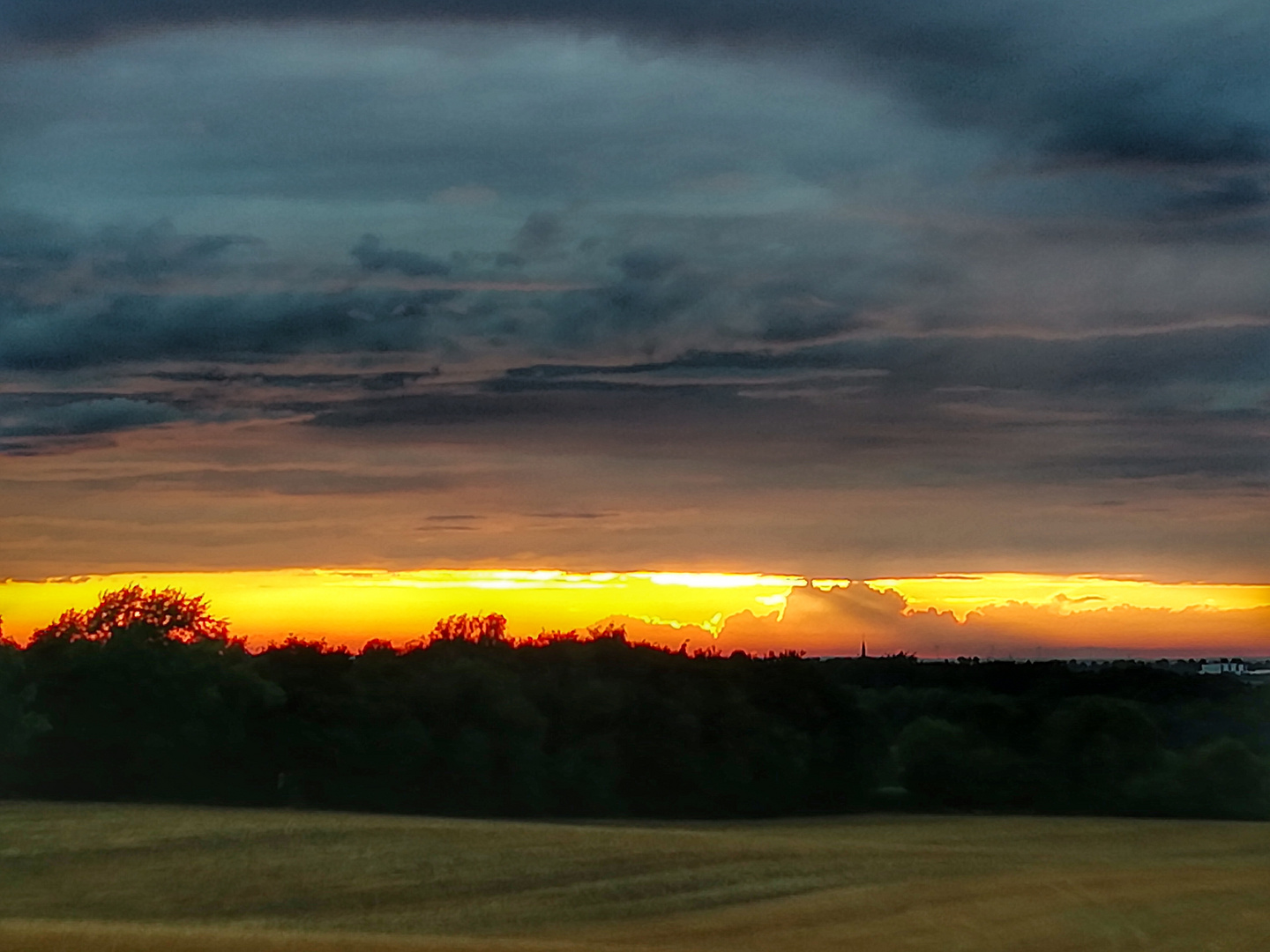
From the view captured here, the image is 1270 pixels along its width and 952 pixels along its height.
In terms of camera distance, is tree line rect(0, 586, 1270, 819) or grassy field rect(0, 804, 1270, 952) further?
tree line rect(0, 586, 1270, 819)


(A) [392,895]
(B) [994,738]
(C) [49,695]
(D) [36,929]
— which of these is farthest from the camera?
(B) [994,738]

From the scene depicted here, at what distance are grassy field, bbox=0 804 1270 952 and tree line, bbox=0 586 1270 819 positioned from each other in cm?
1130

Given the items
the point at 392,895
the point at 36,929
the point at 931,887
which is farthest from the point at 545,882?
the point at 36,929

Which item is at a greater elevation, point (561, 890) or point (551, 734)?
point (551, 734)

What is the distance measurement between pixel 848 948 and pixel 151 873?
18994mm

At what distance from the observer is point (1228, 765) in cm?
7662

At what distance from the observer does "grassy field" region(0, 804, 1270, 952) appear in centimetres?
3056

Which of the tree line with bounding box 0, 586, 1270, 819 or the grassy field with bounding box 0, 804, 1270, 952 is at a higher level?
the tree line with bounding box 0, 586, 1270, 819

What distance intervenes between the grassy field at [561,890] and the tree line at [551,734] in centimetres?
1130

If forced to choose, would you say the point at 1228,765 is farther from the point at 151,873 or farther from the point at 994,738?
the point at 151,873

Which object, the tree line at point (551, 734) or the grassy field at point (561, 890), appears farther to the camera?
→ the tree line at point (551, 734)

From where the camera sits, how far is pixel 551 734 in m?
75.3

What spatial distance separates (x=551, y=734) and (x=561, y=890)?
121ft

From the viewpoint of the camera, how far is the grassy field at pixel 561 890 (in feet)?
100
